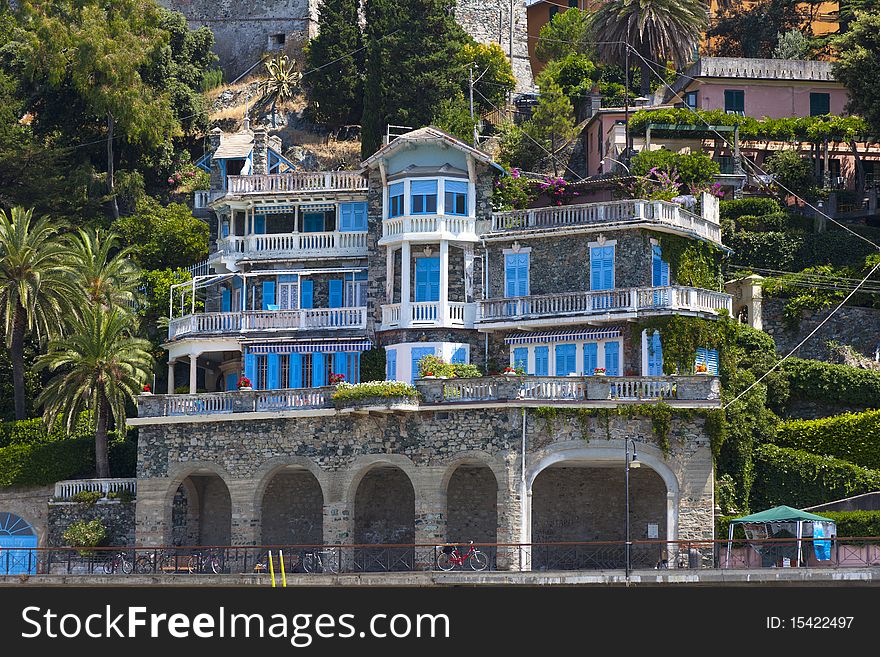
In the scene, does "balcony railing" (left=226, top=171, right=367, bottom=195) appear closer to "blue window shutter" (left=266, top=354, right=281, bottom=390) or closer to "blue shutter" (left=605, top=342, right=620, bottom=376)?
"blue window shutter" (left=266, top=354, right=281, bottom=390)

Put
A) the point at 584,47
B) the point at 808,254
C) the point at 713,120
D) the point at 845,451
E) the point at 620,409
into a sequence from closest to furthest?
the point at 620,409 < the point at 845,451 < the point at 808,254 < the point at 713,120 < the point at 584,47

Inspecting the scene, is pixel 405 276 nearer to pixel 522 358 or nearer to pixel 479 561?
pixel 522 358

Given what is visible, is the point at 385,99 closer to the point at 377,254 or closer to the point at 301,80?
the point at 301,80

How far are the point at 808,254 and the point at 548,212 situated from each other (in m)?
15.3

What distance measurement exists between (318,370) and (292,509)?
538 cm

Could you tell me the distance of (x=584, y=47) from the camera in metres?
101

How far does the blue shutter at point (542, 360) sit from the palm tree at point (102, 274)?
17630 mm

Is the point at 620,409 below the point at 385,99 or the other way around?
below

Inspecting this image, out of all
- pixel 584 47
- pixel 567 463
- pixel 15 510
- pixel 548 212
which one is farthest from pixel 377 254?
pixel 584 47

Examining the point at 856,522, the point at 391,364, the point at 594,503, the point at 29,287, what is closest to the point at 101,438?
the point at 29,287

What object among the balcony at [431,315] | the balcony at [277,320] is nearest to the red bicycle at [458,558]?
the balcony at [431,315]

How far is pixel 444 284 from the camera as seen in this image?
71.7 metres

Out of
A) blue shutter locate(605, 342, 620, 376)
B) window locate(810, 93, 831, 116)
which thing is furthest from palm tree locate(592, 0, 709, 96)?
blue shutter locate(605, 342, 620, 376)

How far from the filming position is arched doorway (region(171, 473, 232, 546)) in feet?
234
